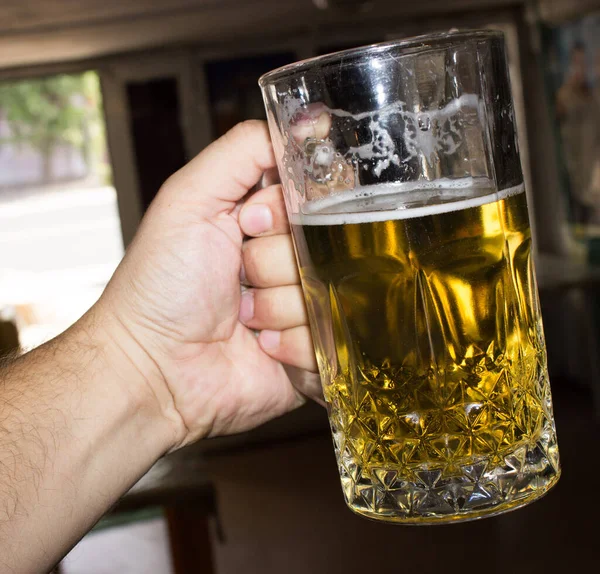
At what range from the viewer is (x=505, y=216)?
0.68 m

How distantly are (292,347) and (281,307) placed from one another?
61 mm

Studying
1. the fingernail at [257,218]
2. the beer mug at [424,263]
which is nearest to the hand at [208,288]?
the fingernail at [257,218]

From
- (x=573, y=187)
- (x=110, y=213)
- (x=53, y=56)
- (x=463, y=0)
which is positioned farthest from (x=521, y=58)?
(x=110, y=213)

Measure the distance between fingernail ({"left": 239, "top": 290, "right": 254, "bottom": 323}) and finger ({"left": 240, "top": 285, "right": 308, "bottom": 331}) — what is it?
0.10ft

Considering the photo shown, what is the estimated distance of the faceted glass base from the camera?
2.26ft

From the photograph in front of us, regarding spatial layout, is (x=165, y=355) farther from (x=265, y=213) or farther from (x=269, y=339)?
(x=265, y=213)

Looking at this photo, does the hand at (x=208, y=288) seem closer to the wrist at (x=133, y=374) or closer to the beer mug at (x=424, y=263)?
the wrist at (x=133, y=374)

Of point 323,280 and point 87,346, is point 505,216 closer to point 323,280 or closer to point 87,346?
point 323,280

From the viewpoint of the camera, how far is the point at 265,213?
37.9 inches

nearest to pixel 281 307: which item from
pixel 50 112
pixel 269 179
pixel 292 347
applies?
pixel 292 347

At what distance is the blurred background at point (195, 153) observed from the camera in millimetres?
806

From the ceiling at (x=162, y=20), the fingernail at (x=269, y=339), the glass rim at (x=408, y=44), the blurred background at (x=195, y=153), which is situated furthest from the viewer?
the ceiling at (x=162, y=20)

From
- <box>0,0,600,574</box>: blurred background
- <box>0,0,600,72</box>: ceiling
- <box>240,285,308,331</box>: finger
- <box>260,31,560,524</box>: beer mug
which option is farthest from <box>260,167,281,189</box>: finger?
<box>0,0,600,72</box>: ceiling

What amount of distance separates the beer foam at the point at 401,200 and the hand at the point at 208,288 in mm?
281
